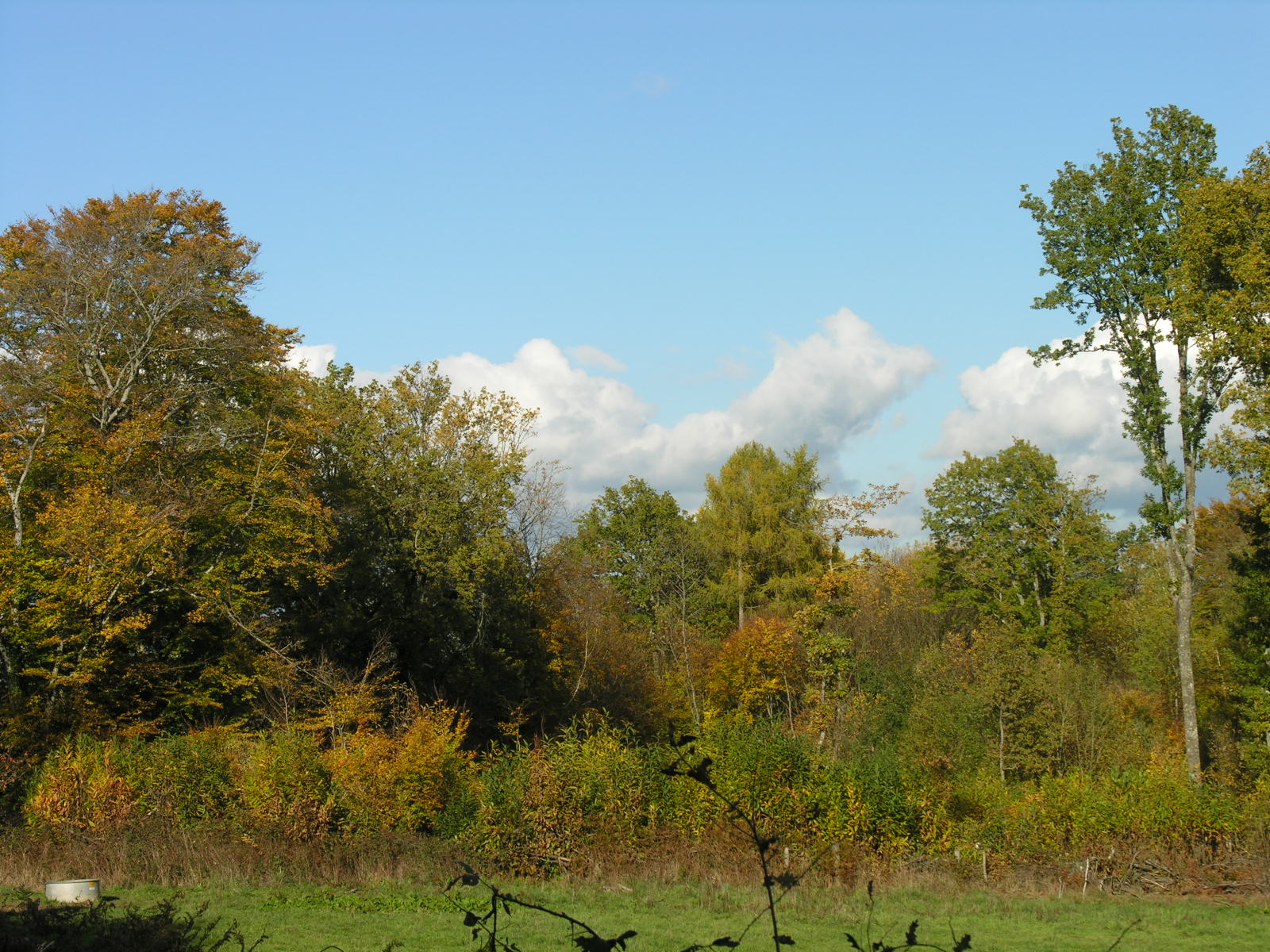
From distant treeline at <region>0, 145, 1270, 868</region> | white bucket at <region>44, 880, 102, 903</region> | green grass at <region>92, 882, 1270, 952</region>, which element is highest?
distant treeline at <region>0, 145, 1270, 868</region>

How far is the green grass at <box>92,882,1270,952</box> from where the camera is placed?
11359mm

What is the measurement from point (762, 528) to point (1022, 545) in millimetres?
11056

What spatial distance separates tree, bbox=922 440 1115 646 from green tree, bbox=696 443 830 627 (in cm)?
550

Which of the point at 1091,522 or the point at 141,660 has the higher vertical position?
the point at 1091,522

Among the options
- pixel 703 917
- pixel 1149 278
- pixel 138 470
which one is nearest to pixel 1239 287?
pixel 1149 278

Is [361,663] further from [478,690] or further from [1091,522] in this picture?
[1091,522]

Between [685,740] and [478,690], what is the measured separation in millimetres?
28947

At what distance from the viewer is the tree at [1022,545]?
3728cm

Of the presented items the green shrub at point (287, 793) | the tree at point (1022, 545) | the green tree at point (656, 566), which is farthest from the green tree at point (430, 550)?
the tree at point (1022, 545)

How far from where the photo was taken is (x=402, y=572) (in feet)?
98.3

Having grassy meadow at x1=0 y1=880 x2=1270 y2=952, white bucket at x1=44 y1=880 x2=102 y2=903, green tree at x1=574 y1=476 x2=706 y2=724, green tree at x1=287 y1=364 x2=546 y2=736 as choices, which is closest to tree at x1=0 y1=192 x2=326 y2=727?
green tree at x1=287 y1=364 x2=546 y2=736

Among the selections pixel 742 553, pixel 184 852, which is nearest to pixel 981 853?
pixel 184 852

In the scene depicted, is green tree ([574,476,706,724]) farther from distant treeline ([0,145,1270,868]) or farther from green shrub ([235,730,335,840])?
green shrub ([235,730,335,840])

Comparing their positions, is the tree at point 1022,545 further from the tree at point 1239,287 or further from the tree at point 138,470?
the tree at point 138,470
